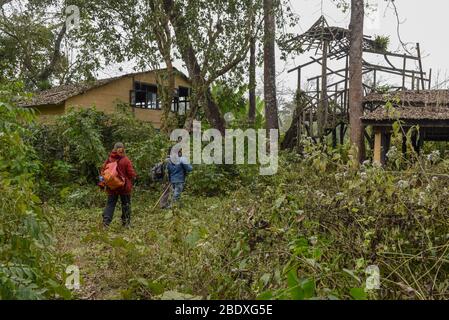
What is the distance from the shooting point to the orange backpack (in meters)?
8.01

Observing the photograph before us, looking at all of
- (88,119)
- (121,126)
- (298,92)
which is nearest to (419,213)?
(88,119)

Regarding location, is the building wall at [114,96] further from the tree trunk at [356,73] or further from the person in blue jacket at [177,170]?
the person in blue jacket at [177,170]

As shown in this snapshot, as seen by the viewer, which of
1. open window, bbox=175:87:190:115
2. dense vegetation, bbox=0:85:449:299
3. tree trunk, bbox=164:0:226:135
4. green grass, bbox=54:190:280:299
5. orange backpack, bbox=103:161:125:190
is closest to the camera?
dense vegetation, bbox=0:85:449:299

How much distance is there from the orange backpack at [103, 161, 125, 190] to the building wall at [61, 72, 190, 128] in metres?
14.7

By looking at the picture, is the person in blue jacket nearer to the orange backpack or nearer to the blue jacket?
the blue jacket

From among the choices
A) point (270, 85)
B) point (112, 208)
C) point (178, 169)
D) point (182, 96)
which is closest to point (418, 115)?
point (270, 85)

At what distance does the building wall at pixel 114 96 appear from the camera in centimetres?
2292

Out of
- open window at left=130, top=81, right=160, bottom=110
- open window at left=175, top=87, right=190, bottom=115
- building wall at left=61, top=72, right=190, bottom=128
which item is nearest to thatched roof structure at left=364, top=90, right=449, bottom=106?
building wall at left=61, top=72, right=190, bottom=128

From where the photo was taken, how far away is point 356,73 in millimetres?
15422

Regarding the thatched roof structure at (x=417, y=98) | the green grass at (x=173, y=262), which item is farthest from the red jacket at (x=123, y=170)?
the thatched roof structure at (x=417, y=98)

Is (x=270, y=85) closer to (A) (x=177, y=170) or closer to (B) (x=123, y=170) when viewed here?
(A) (x=177, y=170)

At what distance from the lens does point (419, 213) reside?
3.56 meters

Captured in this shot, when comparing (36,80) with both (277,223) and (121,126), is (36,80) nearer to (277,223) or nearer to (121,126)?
(121,126)

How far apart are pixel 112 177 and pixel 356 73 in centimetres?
1042
